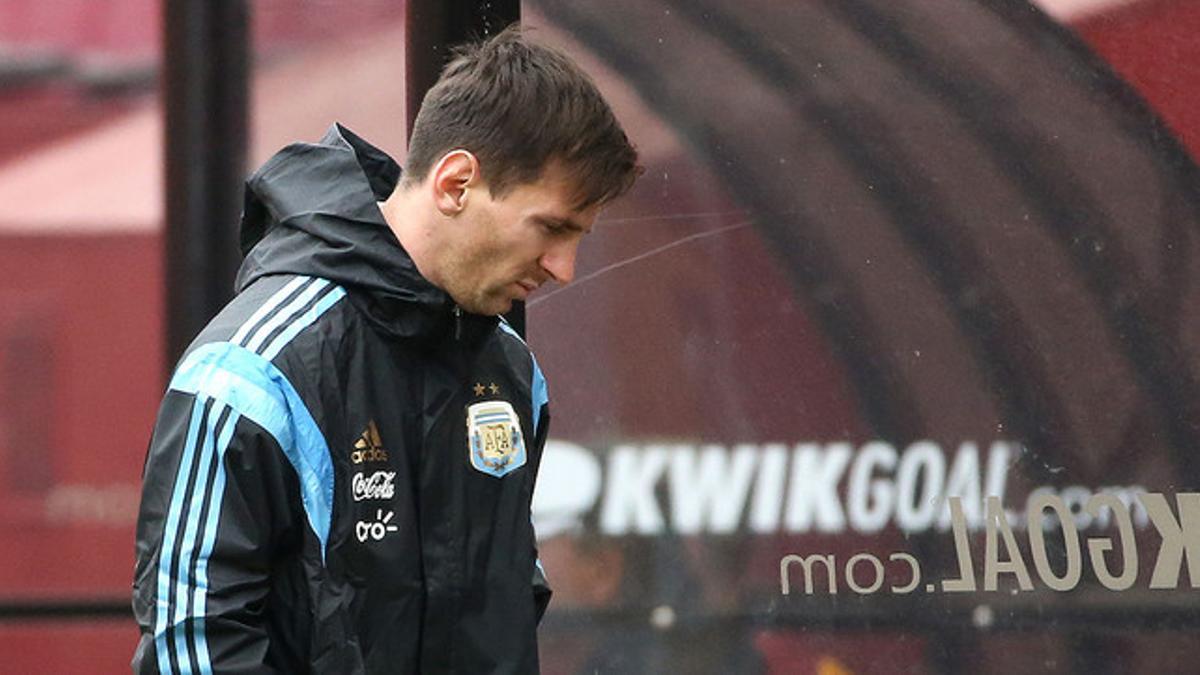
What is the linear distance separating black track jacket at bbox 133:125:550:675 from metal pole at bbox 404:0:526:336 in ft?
2.42

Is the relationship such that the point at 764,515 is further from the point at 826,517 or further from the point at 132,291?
the point at 132,291

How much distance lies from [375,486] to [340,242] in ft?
0.79

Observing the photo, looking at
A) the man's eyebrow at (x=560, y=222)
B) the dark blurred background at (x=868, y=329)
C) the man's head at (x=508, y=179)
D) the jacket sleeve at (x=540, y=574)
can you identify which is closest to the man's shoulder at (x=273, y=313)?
the man's head at (x=508, y=179)

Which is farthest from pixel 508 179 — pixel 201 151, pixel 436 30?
pixel 201 151

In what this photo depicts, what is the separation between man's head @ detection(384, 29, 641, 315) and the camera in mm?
2055

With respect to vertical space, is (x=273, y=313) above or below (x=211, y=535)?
above

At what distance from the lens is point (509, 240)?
206 centimetres

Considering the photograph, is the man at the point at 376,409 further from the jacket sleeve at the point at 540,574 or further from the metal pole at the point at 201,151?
the metal pole at the point at 201,151

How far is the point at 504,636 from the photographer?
2158 millimetres

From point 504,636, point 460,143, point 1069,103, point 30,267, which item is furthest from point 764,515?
point 30,267

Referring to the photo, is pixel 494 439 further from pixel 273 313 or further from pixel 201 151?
pixel 201 151

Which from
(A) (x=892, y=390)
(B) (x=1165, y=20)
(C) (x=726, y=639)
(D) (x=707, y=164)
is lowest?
(C) (x=726, y=639)

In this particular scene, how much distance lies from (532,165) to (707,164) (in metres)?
1.00

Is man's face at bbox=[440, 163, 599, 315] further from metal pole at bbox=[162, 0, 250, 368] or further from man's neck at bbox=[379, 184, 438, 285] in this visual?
metal pole at bbox=[162, 0, 250, 368]
